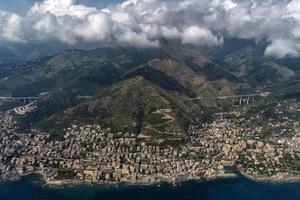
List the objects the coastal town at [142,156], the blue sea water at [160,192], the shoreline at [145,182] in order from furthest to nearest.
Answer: the coastal town at [142,156] < the shoreline at [145,182] < the blue sea water at [160,192]

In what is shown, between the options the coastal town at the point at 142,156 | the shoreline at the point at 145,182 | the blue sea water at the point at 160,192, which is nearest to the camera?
the blue sea water at the point at 160,192

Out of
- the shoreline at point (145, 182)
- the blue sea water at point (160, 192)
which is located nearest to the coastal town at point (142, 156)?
the shoreline at point (145, 182)

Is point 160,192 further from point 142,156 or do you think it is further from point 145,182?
point 142,156

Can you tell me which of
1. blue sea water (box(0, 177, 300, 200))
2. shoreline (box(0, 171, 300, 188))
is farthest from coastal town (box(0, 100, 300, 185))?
blue sea water (box(0, 177, 300, 200))

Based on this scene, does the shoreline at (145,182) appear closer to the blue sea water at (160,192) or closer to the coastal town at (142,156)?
the coastal town at (142,156)

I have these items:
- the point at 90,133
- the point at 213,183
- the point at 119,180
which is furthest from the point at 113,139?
the point at 213,183

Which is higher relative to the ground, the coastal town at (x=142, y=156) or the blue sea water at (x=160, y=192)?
the coastal town at (x=142, y=156)

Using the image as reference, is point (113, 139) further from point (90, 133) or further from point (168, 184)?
point (168, 184)

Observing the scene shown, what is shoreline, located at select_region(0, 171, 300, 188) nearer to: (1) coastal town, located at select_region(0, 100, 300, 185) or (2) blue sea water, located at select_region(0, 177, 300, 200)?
(1) coastal town, located at select_region(0, 100, 300, 185)
